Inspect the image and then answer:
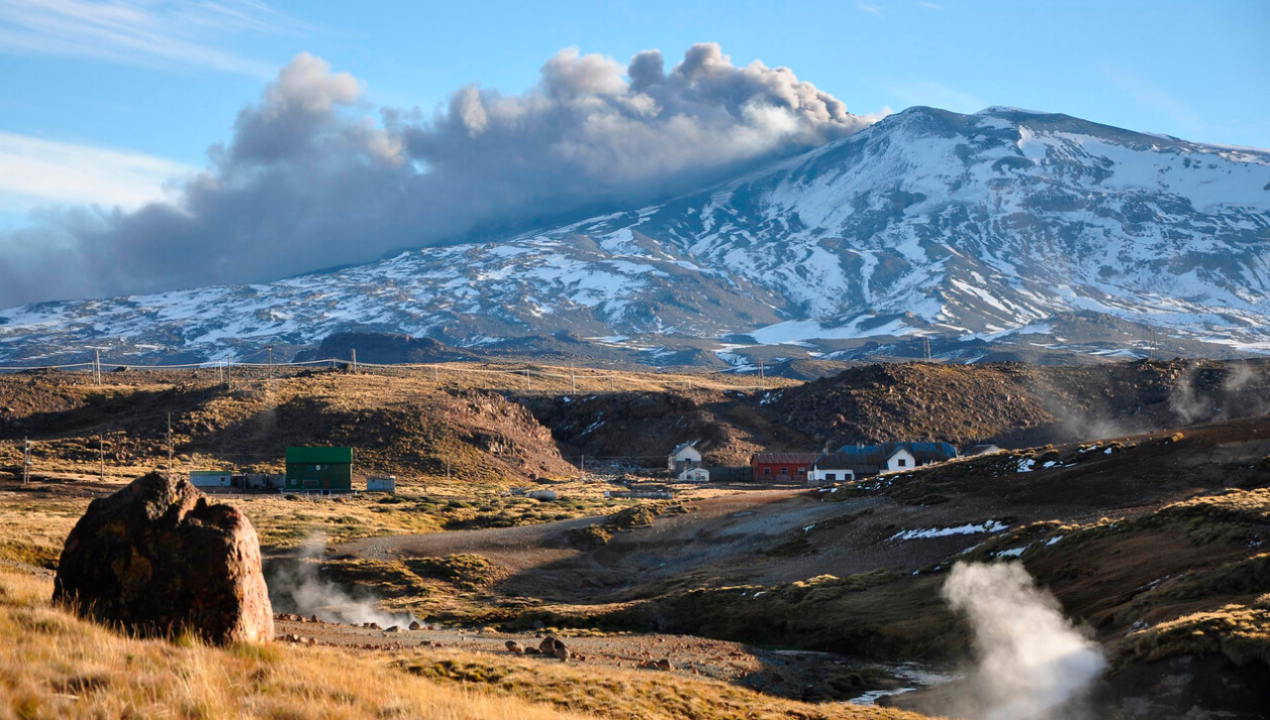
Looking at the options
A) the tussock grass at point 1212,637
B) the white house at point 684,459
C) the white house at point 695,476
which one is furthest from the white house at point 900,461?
the tussock grass at point 1212,637

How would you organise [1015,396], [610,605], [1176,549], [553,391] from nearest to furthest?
[1176,549] → [610,605] → [1015,396] → [553,391]

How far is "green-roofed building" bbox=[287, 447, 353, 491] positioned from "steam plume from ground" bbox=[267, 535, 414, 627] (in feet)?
114

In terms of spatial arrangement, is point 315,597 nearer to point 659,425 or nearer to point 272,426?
point 272,426

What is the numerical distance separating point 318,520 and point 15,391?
7530cm

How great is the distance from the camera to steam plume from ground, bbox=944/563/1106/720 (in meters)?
25.8

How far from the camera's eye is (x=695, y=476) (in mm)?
116000

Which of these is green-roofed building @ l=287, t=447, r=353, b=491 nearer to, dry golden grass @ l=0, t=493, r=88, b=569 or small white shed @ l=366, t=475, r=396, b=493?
small white shed @ l=366, t=475, r=396, b=493

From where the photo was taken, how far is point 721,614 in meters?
44.6

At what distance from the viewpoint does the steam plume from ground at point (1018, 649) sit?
1017 inches

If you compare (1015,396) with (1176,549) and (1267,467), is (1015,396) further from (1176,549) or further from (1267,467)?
(1176,549)

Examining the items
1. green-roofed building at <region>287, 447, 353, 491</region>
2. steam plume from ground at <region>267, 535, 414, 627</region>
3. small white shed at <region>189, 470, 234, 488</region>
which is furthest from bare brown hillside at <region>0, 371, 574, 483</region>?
steam plume from ground at <region>267, 535, 414, 627</region>

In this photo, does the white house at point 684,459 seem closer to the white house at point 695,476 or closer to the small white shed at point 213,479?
the white house at point 695,476

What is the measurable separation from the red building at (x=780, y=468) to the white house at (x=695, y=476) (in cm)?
508

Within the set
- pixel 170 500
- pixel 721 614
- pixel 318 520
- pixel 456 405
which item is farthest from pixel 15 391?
pixel 170 500
